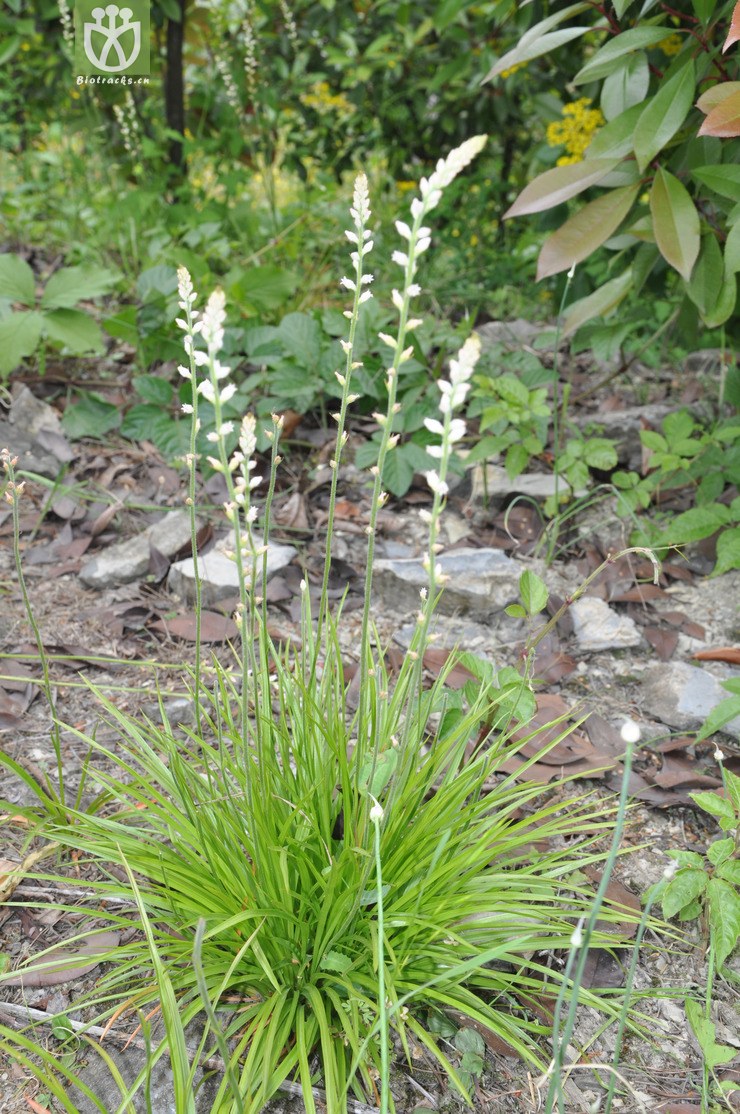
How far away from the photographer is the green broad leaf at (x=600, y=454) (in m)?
2.36

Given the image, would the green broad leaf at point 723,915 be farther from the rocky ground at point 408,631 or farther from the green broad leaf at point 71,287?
the green broad leaf at point 71,287

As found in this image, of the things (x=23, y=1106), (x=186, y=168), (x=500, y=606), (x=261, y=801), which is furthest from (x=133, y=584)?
(x=186, y=168)

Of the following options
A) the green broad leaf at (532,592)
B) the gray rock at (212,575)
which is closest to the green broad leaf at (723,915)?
the green broad leaf at (532,592)

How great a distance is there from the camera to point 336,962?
126 cm

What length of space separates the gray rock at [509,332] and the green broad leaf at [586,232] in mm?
1229

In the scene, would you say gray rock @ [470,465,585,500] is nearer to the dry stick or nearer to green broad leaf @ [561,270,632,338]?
green broad leaf @ [561,270,632,338]

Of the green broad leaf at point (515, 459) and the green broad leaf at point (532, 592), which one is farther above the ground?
the green broad leaf at point (532, 592)

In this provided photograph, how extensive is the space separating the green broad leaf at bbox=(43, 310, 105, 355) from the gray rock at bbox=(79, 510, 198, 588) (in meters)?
0.59

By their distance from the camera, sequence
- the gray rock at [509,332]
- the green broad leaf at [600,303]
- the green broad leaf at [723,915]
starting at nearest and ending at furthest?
the green broad leaf at [723,915], the green broad leaf at [600,303], the gray rock at [509,332]

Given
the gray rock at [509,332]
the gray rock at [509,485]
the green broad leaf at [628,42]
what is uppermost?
the green broad leaf at [628,42]

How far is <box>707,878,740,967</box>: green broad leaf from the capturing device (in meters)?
1.34

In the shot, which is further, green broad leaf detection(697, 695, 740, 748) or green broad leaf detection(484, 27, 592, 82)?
green broad leaf detection(484, 27, 592, 82)

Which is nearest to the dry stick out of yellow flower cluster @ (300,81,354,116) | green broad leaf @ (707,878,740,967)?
green broad leaf @ (707,878,740,967)

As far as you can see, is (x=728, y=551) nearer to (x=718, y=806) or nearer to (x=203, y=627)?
(x=718, y=806)
